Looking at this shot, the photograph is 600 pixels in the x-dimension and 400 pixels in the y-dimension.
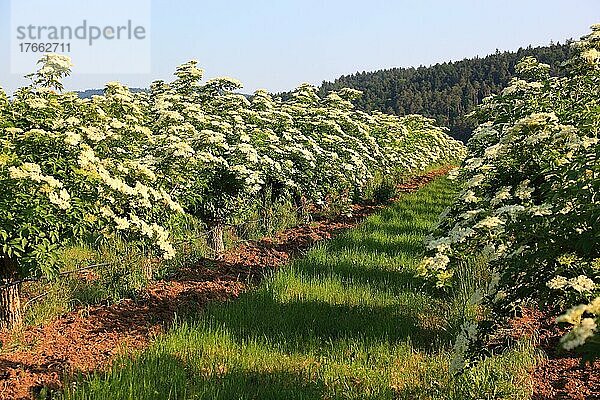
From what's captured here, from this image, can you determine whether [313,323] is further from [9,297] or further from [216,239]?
[216,239]

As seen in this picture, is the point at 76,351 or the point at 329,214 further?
the point at 329,214

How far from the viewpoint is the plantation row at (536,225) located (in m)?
3.43

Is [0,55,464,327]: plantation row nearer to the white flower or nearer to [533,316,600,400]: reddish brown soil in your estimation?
the white flower

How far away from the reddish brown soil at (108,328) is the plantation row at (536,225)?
131 inches

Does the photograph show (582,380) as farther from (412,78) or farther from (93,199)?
(412,78)

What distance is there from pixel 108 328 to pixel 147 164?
7.95 feet

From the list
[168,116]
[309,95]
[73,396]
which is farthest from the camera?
[309,95]

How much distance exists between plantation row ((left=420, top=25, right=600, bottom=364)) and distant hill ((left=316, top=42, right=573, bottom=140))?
68157mm

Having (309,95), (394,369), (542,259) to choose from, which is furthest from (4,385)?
(309,95)

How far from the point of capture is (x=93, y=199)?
601cm

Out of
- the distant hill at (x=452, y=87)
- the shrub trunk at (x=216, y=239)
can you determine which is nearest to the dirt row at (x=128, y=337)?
the shrub trunk at (x=216, y=239)

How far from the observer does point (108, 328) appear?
652cm

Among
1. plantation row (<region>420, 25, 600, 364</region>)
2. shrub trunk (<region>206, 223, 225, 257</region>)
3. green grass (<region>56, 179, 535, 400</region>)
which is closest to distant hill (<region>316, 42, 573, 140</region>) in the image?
shrub trunk (<region>206, 223, 225, 257</region>)

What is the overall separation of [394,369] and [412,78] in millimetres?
105392
